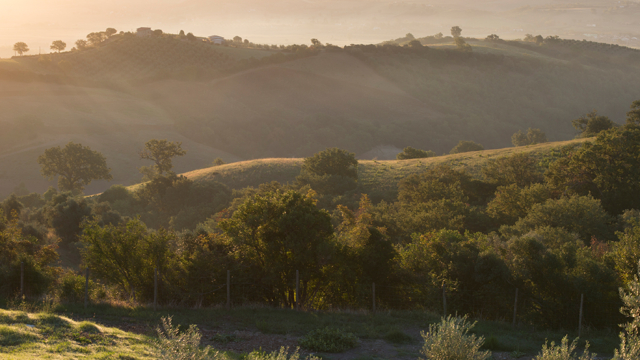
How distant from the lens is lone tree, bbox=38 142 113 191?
75.6 metres

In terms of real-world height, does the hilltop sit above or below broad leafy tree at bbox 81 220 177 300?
above

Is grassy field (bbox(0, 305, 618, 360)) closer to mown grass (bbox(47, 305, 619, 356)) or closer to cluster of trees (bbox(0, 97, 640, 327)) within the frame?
mown grass (bbox(47, 305, 619, 356))

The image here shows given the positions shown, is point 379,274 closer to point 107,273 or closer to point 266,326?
point 266,326

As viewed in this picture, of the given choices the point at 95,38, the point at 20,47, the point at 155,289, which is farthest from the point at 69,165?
the point at 95,38

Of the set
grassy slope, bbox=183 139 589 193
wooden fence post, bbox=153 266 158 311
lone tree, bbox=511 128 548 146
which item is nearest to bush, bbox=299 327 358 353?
wooden fence post, bbox=153 266 158 311

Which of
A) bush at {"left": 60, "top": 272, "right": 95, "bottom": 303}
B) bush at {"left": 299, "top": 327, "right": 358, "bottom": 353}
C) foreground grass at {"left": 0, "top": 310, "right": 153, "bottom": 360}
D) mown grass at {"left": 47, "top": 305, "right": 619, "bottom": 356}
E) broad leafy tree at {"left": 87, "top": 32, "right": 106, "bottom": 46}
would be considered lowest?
mown grass at {"left": 47, "top": 305, "right": 619, "bottom": 356}

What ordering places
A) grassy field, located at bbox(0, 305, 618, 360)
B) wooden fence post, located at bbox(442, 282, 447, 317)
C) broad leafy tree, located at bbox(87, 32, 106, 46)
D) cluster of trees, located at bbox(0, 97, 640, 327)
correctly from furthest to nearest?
broad leafy tree, located at bbox(87, 32, 106, 46)
cluster of trees, located at bbox(0, 97, 640, 327)
wooden fence post, located at bbox(442, 282, 447, 317)
grassy field, located at bbox(0, 305, 618, 360)

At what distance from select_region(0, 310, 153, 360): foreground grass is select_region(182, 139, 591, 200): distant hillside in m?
43.5

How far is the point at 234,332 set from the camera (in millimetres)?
15344

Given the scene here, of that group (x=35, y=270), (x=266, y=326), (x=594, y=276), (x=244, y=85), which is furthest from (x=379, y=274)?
(x=244, y=85)

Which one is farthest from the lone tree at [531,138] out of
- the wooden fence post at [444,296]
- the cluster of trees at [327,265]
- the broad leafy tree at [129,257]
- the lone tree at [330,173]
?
the broad leafy tree at [129,257]

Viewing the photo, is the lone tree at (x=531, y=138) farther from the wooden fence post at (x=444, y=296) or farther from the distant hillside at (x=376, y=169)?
the wooden fence post at (x=444, y=296)

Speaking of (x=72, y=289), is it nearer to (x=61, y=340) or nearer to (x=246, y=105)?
(x=61, y=340)

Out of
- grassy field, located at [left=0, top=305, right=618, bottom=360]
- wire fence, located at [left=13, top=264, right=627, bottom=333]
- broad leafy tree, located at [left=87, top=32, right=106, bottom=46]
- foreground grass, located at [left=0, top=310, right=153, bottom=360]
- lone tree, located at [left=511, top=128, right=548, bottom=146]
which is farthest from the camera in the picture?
broad leafy tree, located at [left=87, top=32, right=106, bottom=46]
